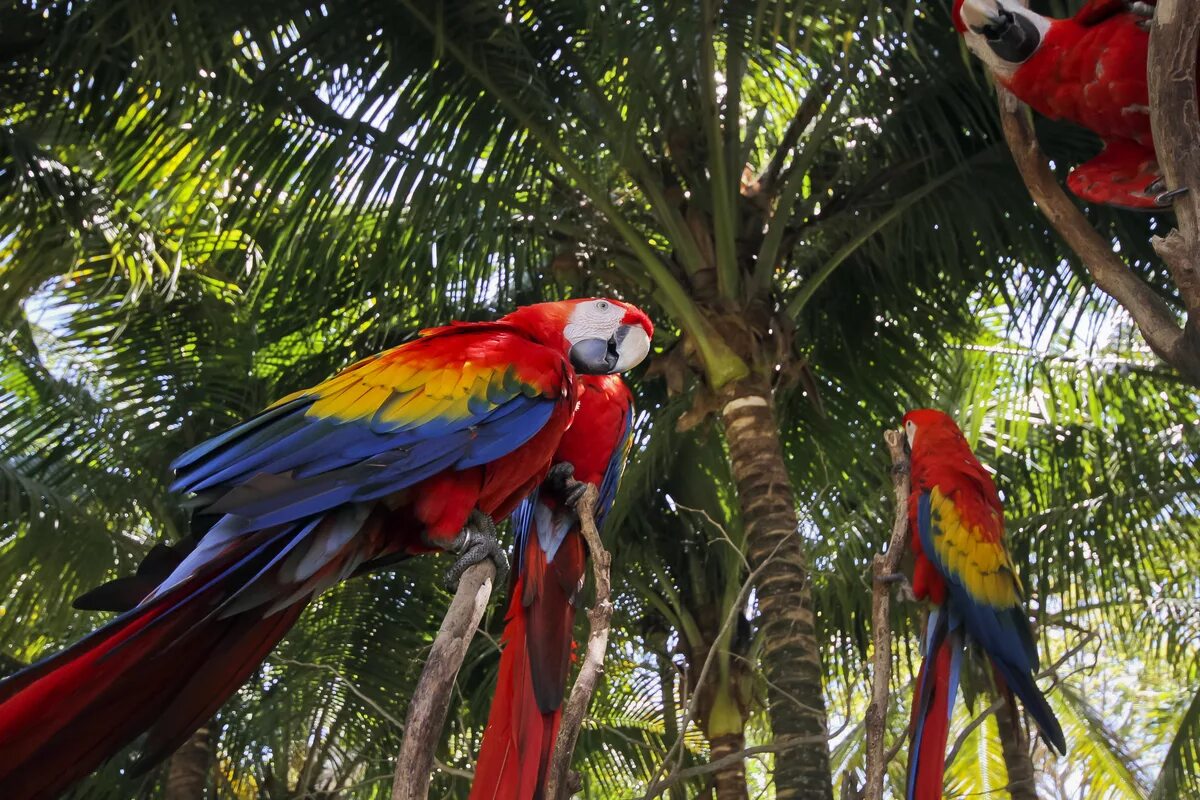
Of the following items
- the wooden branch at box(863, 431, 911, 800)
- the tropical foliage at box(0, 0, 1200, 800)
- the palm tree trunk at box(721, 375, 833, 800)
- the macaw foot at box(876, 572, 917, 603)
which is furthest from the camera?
the tropical foliage at box(0, 0, 1200, 800)

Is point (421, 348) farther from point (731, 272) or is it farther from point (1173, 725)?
point (1173, 725)

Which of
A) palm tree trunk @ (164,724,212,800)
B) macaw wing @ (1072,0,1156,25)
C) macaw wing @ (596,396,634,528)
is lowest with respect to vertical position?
palm tree trunk @ (164,724,212,800)

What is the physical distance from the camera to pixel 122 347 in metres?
4.18

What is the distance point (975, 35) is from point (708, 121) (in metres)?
1.27

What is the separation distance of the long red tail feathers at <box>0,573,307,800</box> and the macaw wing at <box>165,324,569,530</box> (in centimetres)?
14

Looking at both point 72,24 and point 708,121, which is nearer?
point 72,24

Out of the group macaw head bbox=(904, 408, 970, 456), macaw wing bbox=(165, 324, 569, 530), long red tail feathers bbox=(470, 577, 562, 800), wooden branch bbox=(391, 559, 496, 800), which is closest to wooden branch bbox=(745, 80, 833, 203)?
macaw head bbox=(904, 408, 970, 456)

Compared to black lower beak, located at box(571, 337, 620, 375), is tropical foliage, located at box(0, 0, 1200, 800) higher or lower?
higher

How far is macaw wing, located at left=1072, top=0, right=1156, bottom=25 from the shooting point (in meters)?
2.06

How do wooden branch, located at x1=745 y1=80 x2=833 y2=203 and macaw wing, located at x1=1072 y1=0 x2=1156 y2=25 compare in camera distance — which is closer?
macaw wing, located at x1=1072 y1=0 x2=1156 y2=25

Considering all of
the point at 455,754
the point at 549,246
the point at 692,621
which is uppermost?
the point at 549,246

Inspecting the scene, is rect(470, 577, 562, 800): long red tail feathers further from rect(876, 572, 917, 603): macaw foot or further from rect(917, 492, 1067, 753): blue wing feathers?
rect(917, 492, 1067, 753): blue wing feathers

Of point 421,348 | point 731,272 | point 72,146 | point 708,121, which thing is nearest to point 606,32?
point 708,121

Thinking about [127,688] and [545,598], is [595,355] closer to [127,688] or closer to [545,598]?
[545,598]
